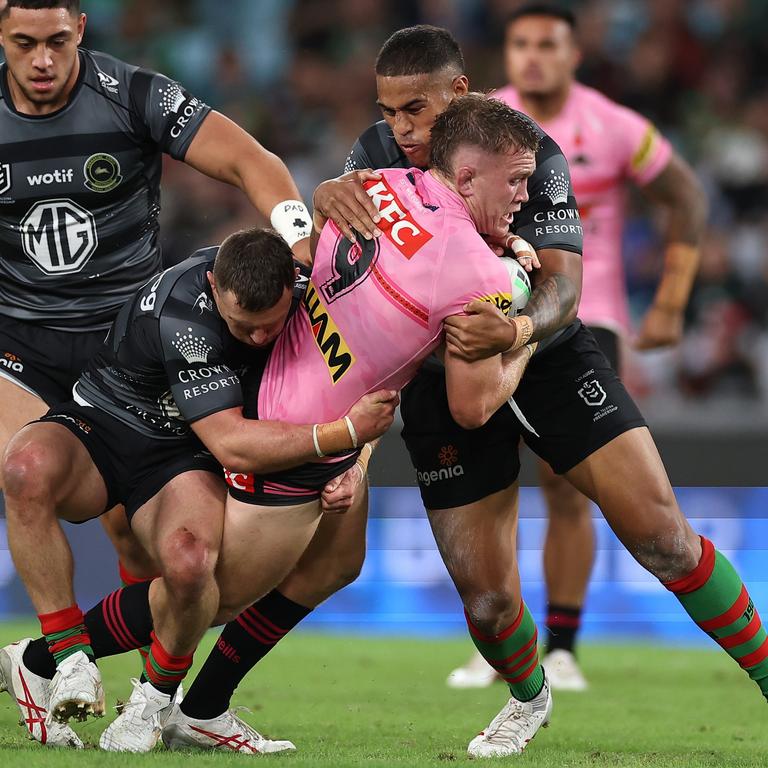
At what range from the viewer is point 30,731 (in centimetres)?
538

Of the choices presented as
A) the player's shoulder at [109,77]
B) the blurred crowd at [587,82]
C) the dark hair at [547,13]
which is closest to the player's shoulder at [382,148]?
the player's shoulder at [109,77]

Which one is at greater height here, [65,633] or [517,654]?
[65,633]

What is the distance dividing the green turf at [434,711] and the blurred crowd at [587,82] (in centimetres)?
367

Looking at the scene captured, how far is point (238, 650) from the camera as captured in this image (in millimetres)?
5488

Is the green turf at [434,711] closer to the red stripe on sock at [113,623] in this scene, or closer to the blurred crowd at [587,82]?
the red stripe on sock at [113,623]

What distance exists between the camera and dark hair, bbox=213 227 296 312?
4816 mm

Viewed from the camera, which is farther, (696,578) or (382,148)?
(382,148)

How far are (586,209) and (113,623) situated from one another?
12.6 feet

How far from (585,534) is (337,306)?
3.20m

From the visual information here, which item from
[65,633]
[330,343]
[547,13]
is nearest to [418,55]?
[330,343]

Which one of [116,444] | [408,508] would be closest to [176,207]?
[408,508]

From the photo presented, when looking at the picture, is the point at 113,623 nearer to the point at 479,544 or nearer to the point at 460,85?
the point at 479,544

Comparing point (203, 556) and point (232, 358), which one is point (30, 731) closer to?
point (203, 556)

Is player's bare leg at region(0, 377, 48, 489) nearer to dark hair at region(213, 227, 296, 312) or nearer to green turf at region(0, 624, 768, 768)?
green turf at region(0, 624, 768, 768)
